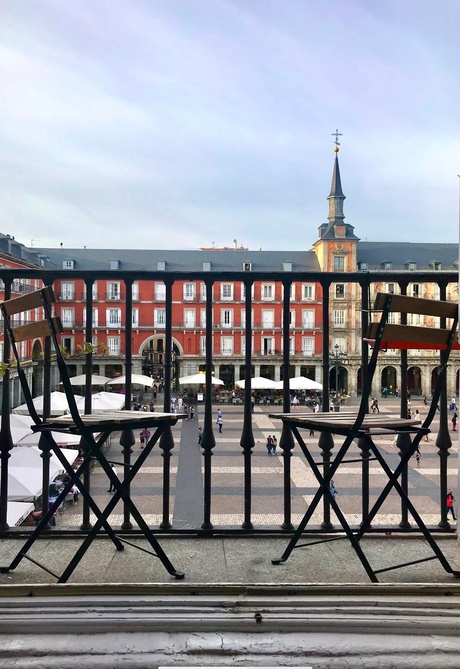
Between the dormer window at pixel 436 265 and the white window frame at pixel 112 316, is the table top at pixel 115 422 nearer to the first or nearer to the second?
the white window frame at pixel 112 316

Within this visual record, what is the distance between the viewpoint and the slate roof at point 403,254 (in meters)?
46.7

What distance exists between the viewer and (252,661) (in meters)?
1.65

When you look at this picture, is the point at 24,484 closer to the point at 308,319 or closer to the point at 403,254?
the point at 308,319

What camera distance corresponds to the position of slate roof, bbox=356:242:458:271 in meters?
46.7

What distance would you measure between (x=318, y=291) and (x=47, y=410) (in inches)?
1547

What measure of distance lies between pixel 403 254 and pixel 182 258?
61.3 ft

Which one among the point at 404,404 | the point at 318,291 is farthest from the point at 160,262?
the point at 404,404

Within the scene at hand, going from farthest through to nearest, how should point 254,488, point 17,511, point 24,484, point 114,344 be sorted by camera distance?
point 114,344
point 254,488
point 24,484
point 17,511

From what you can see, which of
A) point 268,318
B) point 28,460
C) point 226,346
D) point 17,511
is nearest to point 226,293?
point 268,318

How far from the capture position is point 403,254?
4766cm

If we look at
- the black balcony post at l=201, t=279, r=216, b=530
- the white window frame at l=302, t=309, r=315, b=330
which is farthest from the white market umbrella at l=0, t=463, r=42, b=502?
the white window frame at l=302, t=309, r=315, b=330

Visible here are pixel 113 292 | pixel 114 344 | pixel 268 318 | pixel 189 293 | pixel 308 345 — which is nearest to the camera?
pixel 114 344

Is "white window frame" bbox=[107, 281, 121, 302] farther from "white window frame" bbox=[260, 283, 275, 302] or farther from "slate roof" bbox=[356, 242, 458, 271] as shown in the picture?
"slate roof" bbox=[356, 242, 458, 271]

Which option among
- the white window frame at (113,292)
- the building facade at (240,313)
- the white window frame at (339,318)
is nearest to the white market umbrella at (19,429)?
the building facade at (240,313)
